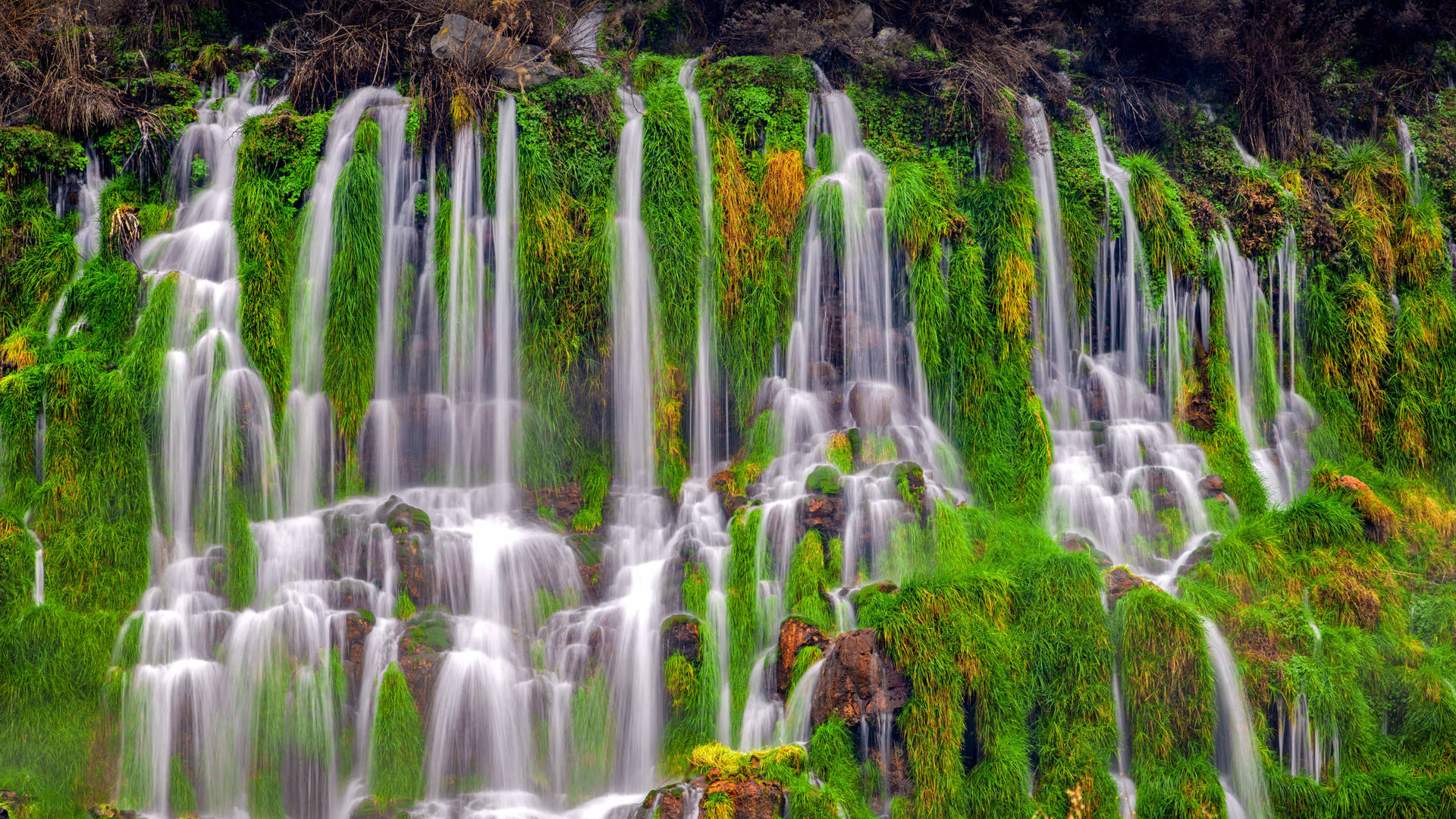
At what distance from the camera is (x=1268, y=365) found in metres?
11.3

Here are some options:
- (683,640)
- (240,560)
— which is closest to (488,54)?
(240,560)

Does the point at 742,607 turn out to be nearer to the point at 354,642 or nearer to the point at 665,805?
the point at 665,805

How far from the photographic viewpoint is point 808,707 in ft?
25.1

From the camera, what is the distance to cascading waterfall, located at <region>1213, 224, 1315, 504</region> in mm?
10891

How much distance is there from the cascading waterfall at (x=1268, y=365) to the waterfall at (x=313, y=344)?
31.9 ft

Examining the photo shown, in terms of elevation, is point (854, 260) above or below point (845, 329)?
above

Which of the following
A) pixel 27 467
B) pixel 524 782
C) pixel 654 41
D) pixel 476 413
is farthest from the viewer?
pixel 654 41

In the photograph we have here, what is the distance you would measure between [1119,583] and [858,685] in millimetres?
2514

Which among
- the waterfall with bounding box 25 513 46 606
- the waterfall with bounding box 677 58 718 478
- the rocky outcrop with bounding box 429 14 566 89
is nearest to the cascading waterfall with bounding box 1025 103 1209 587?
the waterfall with bounding box 677 58 718 478

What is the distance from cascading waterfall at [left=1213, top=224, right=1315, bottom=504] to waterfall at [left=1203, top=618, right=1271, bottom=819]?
140 inches

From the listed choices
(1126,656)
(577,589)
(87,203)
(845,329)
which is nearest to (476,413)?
(577,589)

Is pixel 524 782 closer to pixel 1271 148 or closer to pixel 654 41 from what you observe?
pixel 654 41

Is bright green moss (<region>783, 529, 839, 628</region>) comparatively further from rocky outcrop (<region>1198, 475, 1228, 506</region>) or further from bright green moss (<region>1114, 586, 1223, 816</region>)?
rocky outcrop (<region>1198, 475, 1228, 506</region>)

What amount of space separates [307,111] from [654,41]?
204 inches
